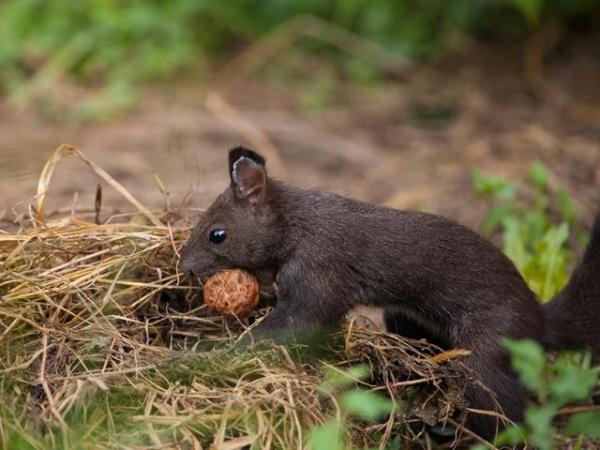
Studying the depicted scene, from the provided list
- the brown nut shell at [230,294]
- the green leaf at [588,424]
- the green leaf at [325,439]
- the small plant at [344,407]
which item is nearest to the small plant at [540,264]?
the green leaf at [588,424]

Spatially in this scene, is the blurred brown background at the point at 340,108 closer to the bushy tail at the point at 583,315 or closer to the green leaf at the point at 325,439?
the bushy tail at the point at 583,315

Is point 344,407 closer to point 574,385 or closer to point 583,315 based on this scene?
point 574,385

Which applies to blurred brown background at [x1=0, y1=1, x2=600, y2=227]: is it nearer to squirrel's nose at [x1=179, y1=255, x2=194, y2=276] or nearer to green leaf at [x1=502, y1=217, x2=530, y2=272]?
green leaf at [x1=502, y1=217, x2=530, y2=272]

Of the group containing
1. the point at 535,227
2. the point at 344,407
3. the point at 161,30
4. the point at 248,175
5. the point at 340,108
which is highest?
the point at 248,175

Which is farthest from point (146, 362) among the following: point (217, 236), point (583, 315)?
point (583, 315)

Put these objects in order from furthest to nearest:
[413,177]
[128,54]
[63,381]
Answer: [128,54], [413,177], [63,381]

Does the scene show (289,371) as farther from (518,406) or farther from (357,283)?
(518,406)

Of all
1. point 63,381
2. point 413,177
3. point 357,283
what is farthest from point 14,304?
point 413,177
